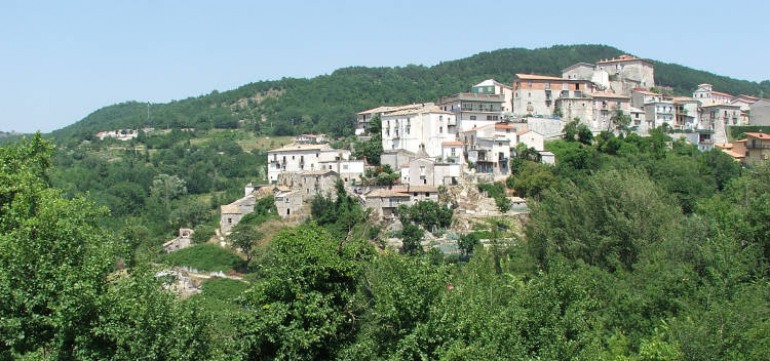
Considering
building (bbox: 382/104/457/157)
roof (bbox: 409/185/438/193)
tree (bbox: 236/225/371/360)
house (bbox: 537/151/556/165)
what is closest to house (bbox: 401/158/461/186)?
roof (bbox: 409/185/438/193)

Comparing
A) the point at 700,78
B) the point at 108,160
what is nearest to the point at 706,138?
the point at 108,160

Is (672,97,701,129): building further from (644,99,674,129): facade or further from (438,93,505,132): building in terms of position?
(438,93,505,132): building

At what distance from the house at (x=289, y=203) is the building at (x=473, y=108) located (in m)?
12.9

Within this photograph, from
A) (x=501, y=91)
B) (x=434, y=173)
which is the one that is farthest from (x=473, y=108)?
(x=434, y=173)

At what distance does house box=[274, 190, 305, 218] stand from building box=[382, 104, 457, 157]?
8.72m

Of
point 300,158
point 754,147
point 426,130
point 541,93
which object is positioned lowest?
point 754,147

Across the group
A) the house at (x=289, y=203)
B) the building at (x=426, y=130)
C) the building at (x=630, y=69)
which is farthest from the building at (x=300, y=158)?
the building at (x=630, y=69)

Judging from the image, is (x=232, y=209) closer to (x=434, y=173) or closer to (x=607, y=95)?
(x=434, y=173)

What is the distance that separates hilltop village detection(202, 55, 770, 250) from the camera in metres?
54.8

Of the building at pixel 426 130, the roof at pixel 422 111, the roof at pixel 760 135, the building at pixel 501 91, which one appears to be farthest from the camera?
the building at pixel 501 91

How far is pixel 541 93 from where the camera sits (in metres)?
65.5

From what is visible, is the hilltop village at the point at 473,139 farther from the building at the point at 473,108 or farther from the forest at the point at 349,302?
the forest at the point at 349,302

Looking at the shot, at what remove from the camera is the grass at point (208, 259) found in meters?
52.3

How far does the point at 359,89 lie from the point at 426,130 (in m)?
93.1
